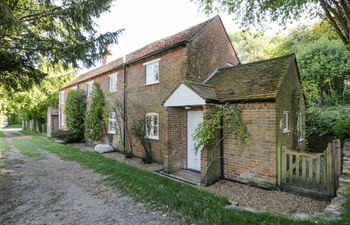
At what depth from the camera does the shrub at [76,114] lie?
1917cm

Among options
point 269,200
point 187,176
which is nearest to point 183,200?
point 269,200

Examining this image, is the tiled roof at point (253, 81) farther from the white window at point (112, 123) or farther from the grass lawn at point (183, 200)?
the white window at point (112, 123)

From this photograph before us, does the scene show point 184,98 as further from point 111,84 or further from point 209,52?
point 111,84

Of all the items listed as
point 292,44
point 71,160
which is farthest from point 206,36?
point 292,44

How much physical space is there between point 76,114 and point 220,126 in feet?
51.7

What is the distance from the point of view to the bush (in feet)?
40.9

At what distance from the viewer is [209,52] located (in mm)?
11180

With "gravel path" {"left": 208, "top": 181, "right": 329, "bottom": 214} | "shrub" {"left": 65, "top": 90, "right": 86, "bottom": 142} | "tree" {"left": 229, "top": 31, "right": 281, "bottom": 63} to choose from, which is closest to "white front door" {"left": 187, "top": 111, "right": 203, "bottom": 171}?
"gravel path" {"left": 208, "top": 181, "right": 329, "bottom": 214}

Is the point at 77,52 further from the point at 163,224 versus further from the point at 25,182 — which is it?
the point at 163,224

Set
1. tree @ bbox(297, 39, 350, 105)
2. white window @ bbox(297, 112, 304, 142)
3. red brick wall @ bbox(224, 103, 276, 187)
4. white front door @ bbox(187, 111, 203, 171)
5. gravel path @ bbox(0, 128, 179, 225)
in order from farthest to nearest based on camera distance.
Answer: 1. tree @ bbox(297, 39, 350, 105)
2. white window @ bbox(297, 112, 304, 142)
3. white front door @ bbox(187, 111, 203, 171)
4. red brick wall @ bbox(224, 103, 276, 187)
5. gravel path @ bbox(0, 128, 179, 225)

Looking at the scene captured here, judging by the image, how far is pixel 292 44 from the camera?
25.4 metres

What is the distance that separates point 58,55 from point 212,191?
307 inches

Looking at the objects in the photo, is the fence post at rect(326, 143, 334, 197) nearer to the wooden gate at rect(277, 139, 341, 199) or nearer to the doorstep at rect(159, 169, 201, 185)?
the wooden gate at rect(277, 139, 341, 199)

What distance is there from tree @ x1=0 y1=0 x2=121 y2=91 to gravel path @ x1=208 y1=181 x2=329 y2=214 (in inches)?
287
